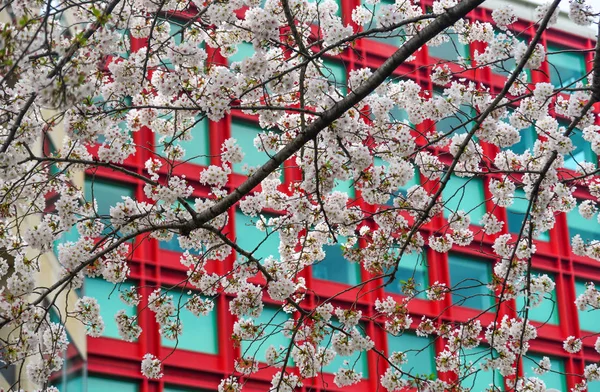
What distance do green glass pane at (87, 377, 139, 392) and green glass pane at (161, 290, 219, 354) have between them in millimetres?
1095

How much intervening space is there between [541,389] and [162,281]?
11493 mm

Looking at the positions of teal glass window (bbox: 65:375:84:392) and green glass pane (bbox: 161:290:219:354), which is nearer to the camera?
teal glass window (bbox: 65:375:84:392)

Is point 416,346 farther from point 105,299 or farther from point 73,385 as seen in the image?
point 73,385

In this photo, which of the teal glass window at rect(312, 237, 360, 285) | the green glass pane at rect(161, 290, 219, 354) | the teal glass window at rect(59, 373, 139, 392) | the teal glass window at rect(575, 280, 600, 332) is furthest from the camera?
the teal glass window at rect(575, 280, 600, 332)

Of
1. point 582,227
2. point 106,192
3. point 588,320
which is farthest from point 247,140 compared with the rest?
point 588,320

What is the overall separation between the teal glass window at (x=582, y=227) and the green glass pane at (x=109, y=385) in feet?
38.6

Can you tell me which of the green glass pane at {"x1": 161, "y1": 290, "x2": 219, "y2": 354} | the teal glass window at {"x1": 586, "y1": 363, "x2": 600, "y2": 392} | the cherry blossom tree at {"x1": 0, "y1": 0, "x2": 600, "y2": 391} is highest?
the green glass pane at {"x1": 161, "y1": 290, "x2": 219, "y2": 354}

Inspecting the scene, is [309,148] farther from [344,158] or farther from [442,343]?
[442,343]

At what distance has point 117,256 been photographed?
1062 centimetres

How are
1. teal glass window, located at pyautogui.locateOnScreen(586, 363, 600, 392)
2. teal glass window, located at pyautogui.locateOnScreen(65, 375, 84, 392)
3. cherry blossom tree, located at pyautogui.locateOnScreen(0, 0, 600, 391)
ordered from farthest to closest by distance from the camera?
teal glass window, located at pyautogui.locateOnScreen(586, 363, 600, 392), teal glass window, located at pyautogui.locateOnScreen(65, 375, 84, 392), cherry blossom tree, located at pyautogui.locateOnScreen(0, 0, 600, 391)

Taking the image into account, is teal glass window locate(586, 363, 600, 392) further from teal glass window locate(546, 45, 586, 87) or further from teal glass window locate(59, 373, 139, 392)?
teal glass window locate(59, 373, 139, 392)

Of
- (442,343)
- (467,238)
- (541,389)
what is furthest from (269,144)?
(442,343)

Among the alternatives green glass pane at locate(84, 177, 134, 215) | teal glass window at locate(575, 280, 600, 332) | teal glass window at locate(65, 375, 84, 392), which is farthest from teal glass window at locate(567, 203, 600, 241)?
teal glass window at locate(65, 375, 84, 392)

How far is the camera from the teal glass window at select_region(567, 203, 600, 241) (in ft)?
91.2
